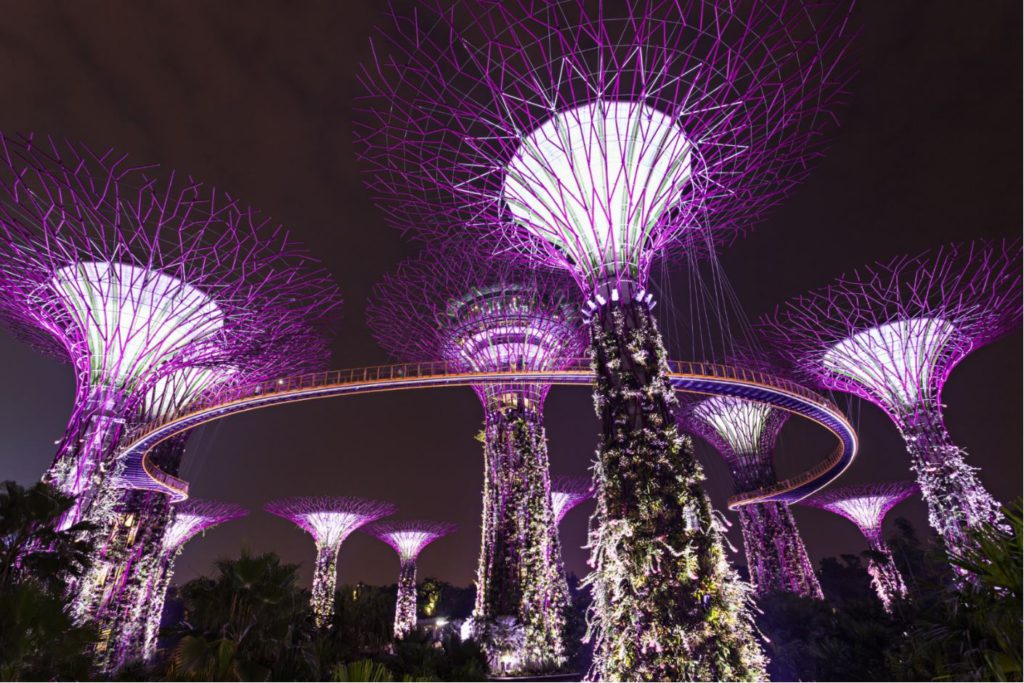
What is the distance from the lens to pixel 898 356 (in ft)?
75.3

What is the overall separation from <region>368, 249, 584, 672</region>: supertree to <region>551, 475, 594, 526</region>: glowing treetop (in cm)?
1302

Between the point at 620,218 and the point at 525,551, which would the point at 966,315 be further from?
the point at 525,551

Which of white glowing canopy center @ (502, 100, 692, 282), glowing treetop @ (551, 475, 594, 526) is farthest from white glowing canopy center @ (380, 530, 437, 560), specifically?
white glowing canopy center @ (502, 100, 692, 282)

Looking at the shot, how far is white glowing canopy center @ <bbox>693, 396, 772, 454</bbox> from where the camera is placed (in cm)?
3444

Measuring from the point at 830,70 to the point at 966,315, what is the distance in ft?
57.4

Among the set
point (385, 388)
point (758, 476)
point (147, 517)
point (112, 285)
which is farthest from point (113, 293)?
point (758, 476)

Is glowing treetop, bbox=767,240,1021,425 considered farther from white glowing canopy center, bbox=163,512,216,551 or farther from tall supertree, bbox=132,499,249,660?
white glowing canopy center, bbox=163,512,216,551

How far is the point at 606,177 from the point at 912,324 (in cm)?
1844

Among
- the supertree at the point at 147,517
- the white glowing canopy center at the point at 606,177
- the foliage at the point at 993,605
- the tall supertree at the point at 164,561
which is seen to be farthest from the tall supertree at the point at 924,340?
A: the tall supertree at the point at 164,561

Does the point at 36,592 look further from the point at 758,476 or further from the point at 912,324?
the point at 758,476

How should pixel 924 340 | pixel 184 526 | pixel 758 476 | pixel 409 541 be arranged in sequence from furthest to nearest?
1. pixel 409 541
2. pixel 184 526
3. pixel 758 476
4. pixel 924 340

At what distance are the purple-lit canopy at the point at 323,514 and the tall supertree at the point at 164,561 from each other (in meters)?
2.90

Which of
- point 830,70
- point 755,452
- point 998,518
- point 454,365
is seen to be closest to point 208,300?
point 454,365

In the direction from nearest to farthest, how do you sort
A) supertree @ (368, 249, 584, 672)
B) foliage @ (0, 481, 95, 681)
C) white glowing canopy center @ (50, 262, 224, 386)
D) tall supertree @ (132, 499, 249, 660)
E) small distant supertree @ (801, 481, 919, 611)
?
1. foliage @ (0, 481, 95, 681)
2. white glowing canopy center @ (50, 262, 224, 386)
3. supertree @ (368, 249, 584, 672)
4. tall supertree @ (132, 499, 249, 660)
5. small distant supertree @ (801, 481, 919, 611)
